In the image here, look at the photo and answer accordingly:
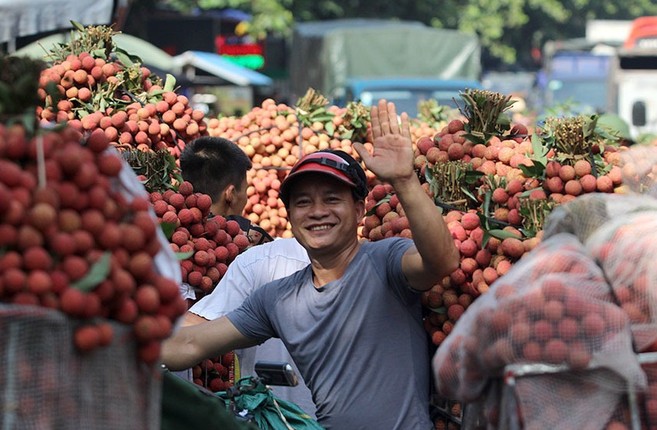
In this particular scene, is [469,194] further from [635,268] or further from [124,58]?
[124,58]

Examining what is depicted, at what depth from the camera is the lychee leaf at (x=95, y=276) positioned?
90.9 inches

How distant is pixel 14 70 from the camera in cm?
267

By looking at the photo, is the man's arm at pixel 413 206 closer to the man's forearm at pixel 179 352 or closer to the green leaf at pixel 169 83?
the man's forearm at pixel 179 352

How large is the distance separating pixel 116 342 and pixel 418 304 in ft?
5.14

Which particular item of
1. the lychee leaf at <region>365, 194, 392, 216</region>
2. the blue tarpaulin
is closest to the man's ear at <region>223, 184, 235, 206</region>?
the lychee leaf at <region>365, 194, 392, 216</region>

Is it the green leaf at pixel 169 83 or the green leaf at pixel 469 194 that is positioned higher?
the green leaf at pixel 169 83

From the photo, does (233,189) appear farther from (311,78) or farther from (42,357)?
(311,78)

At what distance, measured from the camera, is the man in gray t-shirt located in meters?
3.57

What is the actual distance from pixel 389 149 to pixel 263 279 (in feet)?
3.91

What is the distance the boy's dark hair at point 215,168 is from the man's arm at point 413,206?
1936mm

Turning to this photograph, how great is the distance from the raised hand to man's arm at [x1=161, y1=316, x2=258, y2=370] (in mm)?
804

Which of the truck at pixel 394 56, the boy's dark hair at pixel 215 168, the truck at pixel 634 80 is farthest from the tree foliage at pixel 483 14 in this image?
the boy's dark hair at pixel 215 168

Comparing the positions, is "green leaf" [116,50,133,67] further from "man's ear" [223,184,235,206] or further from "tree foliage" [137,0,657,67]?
"tree foliage" [137,0,657,67]

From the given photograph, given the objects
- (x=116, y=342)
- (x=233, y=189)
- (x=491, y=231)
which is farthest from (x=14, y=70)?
(x=233, y=189)
